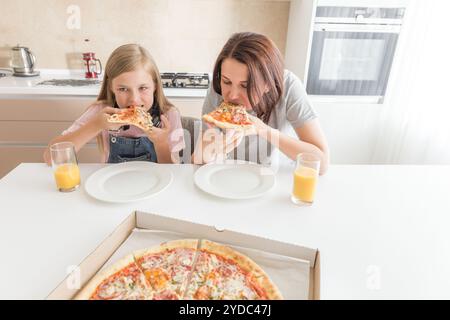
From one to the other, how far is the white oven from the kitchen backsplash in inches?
24.3

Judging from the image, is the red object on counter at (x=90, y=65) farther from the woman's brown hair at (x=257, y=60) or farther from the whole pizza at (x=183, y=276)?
the whole pizza at (x=183, y=276)

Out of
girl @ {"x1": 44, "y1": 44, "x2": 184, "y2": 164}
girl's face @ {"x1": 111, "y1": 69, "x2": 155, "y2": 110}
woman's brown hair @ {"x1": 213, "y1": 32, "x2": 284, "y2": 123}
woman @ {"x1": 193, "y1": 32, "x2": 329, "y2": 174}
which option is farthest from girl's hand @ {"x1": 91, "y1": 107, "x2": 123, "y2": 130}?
woman's brown hair @ {"x1": 213, "y1": 32, "x2": 284, "y2": 123}

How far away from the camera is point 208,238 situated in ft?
2.71

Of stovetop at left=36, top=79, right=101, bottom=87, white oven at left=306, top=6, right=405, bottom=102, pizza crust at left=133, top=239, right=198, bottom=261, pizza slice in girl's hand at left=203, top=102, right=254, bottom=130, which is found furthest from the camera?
stovetop at left=36, top=79, right=101, bottom=87

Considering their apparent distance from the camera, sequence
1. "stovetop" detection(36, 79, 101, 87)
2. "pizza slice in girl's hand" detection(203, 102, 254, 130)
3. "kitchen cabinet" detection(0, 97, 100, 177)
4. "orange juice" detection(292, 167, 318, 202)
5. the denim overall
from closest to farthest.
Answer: "orange juice" detection(292, 167, 318, 202) < "pizza slice in girl's hand" detection(203, 102, 254, 130) < the denim overall < "kitchen cabinet" detection(0, 97, 100, 177) < "stovetop" detection(36, 79, 101, 87)

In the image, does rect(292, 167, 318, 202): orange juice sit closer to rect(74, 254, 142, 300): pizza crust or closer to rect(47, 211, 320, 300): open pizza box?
rect(47, 211, 320, 300): open pizza box

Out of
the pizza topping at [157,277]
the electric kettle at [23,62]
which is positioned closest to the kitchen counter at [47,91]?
the electric kettle at [23,62]

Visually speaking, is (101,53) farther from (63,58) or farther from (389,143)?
(389,143)

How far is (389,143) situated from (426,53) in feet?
2.07

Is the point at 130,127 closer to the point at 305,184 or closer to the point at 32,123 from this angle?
the point at 305,184

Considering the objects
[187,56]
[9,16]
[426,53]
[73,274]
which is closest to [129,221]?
[73,274]

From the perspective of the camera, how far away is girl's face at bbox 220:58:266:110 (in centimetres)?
123

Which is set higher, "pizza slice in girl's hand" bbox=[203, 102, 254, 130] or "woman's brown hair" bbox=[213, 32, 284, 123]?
"woman's brown hair" bbox=[213, 32, 284, 123]
